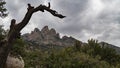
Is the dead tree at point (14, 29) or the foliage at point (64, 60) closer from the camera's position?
the dead tree at point (14, 29)

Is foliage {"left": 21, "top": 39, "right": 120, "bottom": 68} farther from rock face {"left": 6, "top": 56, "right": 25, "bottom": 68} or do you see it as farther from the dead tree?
the dead tree

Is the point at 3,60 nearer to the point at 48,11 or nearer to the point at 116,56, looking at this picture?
the point at 48,11

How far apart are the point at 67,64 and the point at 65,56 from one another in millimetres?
4687

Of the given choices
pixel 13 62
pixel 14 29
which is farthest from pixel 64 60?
pixel 14 29

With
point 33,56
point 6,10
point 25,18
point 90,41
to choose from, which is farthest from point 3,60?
point 90,41

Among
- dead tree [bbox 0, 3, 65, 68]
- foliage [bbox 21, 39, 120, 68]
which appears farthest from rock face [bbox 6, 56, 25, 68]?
foliage [bbox 21, 39, 120, 68]

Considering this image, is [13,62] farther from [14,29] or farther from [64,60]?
[64,60]

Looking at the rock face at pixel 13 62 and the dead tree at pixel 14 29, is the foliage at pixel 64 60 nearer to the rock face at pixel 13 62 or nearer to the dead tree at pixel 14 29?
the rock face at pixel 13 62

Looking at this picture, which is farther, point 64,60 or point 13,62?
point 64,60

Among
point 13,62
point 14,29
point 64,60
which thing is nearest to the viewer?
point 14,29

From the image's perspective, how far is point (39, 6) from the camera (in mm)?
22531

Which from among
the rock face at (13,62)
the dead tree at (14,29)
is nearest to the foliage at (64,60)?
the rock face at (13,62)

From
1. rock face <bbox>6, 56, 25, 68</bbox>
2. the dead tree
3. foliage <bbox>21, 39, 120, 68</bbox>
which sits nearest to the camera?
the dead tree

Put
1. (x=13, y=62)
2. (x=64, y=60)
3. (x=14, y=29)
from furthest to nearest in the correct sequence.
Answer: (x=64, y=60) < (x=13, y=62) < (x=14, y=29)
